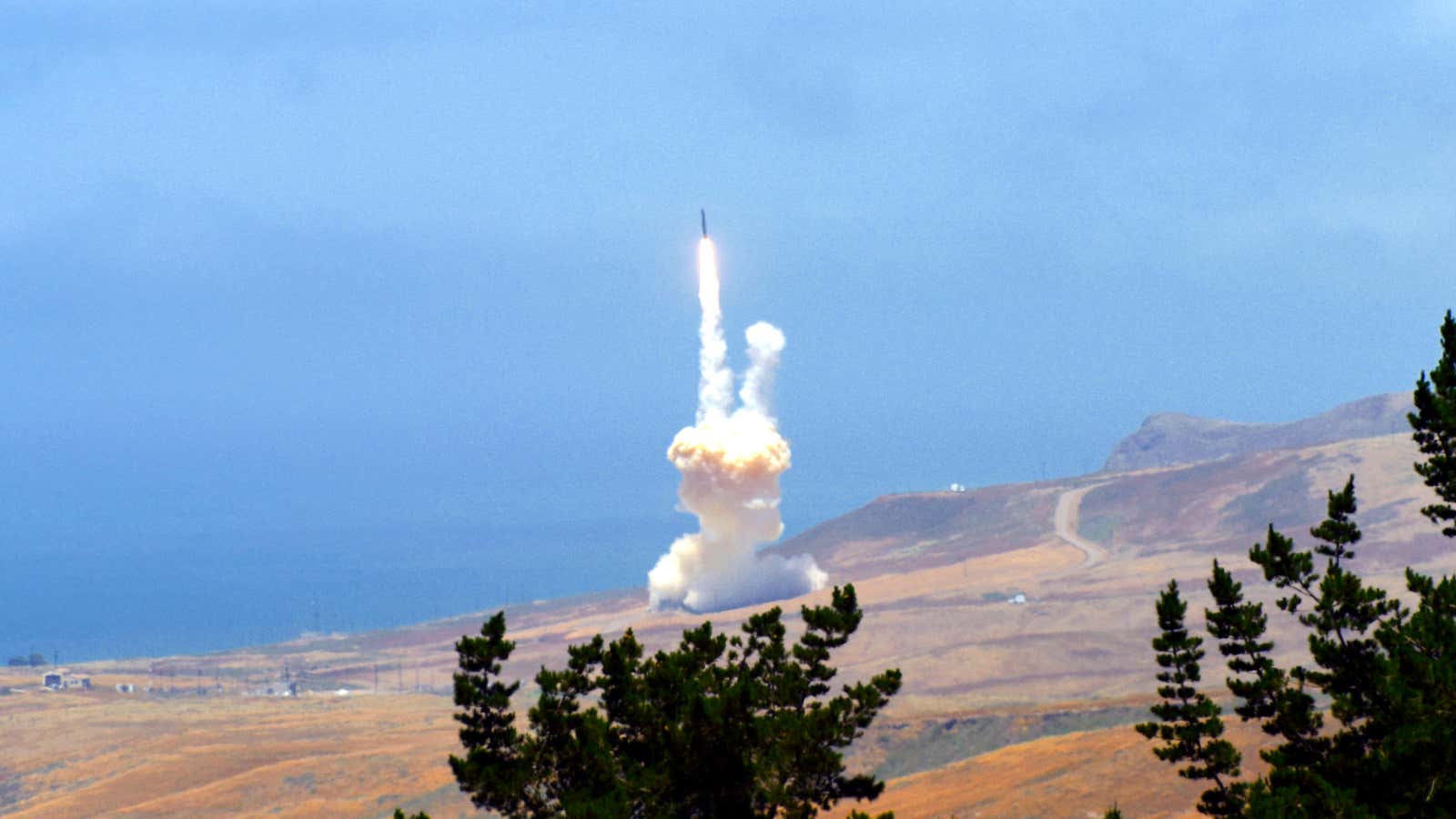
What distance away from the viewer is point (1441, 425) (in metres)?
53.2

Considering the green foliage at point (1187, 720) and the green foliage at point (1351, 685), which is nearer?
the green foliage at point (1351, 685)

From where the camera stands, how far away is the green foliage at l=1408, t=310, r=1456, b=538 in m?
52.9

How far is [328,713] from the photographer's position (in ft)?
565

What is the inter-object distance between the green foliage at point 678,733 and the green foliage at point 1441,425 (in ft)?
68.2

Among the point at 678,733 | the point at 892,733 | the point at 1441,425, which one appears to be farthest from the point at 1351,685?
the point at 892,733

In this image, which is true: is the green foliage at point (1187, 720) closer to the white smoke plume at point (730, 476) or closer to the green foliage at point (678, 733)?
the green foliage at point (678, 733)

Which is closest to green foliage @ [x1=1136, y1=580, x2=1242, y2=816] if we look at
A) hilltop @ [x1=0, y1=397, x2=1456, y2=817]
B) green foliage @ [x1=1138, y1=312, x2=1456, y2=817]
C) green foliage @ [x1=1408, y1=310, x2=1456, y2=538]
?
green foliage @ [x1=1138, y1=312, x2=1456, y2=817]

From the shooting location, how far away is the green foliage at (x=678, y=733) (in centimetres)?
4288

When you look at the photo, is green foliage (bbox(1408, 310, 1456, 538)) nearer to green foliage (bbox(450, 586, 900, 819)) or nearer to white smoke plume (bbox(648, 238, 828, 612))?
green foliage (bbox(450, 586, 900, 819))

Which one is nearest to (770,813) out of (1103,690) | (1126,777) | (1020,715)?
(1126,777)

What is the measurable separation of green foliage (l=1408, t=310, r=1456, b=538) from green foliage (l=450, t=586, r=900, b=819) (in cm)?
2078

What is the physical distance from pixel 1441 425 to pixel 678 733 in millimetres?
27962

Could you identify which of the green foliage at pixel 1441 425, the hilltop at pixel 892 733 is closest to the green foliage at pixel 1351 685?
the green foliage at pixel 1441 425

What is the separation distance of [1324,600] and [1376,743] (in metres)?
4.52
